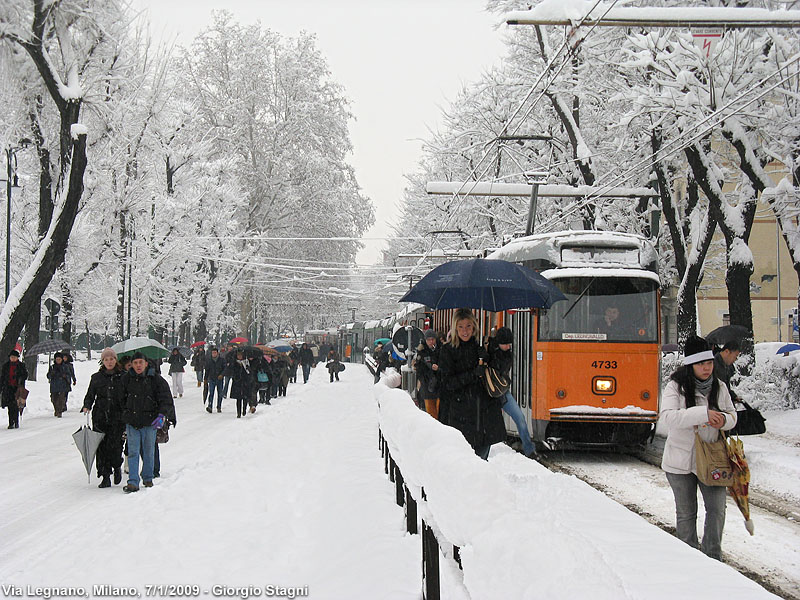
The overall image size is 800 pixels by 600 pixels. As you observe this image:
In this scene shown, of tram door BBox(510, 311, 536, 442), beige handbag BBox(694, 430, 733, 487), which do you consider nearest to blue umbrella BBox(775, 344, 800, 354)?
tram door BBox(510, 311, 536, 442)

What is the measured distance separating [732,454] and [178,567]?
3907 millimetres

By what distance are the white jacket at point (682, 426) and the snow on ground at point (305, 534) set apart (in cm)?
55

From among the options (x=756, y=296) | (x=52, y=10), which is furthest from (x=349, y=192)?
(x=52, y=10)

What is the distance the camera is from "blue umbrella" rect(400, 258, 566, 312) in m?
9.62

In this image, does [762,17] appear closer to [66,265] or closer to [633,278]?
[633,278]

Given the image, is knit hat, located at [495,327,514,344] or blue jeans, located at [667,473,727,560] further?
knit hat, located at [495,327,514,344]

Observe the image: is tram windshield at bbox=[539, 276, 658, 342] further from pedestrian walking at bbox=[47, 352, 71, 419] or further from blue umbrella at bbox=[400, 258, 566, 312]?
pedestrian walking at bbox=[47, 352, 71, 419]

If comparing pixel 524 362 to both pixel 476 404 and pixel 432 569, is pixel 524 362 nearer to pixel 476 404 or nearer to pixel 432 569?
pixel 476 404

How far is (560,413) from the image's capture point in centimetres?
1269

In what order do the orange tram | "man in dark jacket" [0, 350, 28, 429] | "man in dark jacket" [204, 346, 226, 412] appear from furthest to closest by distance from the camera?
"man in dark jacket" [204, 346, 226, 412]
"man in dark jacket" [0, 350, 28, 429]
the orange tram

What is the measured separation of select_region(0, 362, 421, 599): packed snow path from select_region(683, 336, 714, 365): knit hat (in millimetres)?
2308

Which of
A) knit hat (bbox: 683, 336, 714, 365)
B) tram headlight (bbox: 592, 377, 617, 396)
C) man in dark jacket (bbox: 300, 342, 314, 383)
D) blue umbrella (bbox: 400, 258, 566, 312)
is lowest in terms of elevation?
man in dark jacket (bbox: 300, 342, 314, 383)

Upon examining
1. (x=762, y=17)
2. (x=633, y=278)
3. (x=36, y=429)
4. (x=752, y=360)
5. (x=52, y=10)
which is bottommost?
(x=36, y=429)

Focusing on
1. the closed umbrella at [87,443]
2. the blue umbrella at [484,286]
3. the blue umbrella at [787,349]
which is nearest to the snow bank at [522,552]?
the blue umbrella at [484,286]
